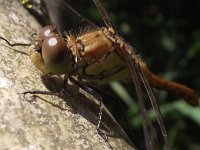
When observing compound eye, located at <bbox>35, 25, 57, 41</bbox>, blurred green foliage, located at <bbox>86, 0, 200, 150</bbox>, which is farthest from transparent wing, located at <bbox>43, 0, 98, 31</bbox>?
compound eye, located at <bbox>35, 25, 57, 41</bbox>

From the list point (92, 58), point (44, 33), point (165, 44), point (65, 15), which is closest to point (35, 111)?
point (44, 33)

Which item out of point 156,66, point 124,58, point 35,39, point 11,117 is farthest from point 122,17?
point 11,117

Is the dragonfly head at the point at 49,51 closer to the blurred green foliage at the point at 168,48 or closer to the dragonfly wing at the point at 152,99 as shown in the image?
the dragonfly wing at the point at 152,99

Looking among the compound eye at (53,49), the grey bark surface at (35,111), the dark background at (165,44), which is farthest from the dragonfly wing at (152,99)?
the dark background at (165,44)

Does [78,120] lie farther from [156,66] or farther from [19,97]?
[156,66]

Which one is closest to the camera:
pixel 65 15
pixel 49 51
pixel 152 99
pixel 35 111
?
pixel 35 111

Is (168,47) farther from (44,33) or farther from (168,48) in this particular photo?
(44,33)

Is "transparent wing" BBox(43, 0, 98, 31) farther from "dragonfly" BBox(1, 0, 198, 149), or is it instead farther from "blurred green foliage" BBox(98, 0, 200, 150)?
"blurred green foliage" BBox(98, 0, 200, 150)
